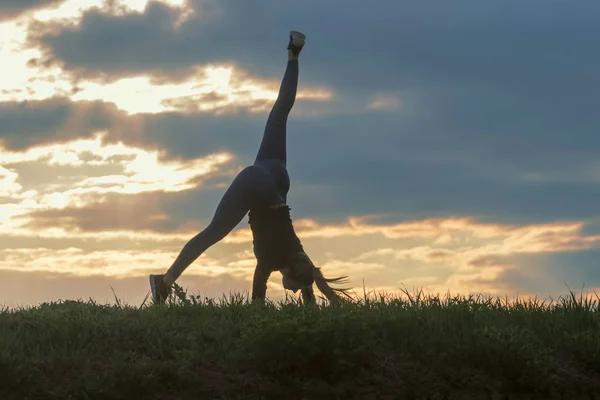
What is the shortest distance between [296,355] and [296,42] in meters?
4.78

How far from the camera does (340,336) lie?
8.08 metres

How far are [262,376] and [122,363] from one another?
4.06 ft

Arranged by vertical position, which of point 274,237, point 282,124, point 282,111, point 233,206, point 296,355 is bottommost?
point 296,355

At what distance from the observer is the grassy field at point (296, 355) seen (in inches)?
301

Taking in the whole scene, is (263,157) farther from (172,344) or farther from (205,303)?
(172,344)

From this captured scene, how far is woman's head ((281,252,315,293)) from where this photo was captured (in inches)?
426

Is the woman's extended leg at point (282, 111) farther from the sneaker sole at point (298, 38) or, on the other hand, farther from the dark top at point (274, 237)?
the dark top at point (274, 237)

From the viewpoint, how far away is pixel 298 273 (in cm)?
1083

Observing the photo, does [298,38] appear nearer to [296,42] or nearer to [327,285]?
[296,42]

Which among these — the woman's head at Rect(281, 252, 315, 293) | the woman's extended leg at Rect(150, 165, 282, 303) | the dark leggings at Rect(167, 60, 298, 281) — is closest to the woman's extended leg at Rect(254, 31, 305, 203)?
the dark leggings at Rect(167, 60, 298, 281)

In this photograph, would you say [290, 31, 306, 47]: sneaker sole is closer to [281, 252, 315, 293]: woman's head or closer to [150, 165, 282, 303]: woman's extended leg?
[150, 165, 282, 303]: woman's extended leg

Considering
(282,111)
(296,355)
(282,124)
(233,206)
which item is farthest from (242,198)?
(296,355)

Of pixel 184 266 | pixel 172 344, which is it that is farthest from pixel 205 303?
pixel 172 344

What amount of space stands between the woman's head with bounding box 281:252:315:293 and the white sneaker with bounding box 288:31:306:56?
2.61 meters
